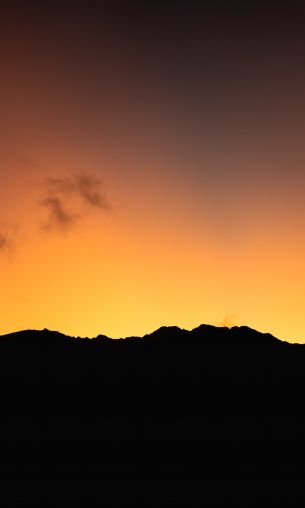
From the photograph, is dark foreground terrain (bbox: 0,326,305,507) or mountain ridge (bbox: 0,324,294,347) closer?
dark foreground terrain (bbox: 0,326,305,507)

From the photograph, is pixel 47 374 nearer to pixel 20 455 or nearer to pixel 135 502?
pixel 20 455

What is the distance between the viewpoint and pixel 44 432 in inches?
1743

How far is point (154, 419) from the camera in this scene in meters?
49.6

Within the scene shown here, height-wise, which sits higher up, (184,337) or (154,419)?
(184,337)

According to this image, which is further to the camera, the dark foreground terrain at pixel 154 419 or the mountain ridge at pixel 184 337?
the mountain ridge at pixel 184 337

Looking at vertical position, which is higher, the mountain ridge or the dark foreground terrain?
the mountain ridge

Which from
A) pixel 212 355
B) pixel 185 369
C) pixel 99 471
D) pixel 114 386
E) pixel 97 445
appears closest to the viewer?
pixel 99 471

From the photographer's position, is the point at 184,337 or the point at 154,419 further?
the point at 184,337

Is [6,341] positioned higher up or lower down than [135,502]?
higher up

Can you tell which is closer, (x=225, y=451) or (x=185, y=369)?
(x=225, y=451)

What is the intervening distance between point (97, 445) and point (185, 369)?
23535 millimetres

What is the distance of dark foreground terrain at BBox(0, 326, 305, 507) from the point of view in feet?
97.1

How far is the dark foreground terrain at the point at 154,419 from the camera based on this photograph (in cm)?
2961

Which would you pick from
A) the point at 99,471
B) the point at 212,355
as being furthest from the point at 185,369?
the point at 99,471
